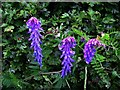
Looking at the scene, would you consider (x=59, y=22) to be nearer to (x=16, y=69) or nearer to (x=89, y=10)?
(x=89, y=10)

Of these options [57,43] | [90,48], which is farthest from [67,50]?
[57,43]

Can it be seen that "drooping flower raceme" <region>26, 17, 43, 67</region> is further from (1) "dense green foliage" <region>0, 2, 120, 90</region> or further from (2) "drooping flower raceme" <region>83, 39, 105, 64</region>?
(2) "drooping flower raceme" <region>83, 39, 105, 64</region>

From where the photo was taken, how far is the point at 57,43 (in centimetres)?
202

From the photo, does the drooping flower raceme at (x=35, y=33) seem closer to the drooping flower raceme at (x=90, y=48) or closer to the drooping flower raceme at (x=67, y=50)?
the drooping flower raceme at (x=67, y=50)

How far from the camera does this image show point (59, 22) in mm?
2203

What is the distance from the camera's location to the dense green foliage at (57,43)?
196cm

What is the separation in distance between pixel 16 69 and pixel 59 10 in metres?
0.56

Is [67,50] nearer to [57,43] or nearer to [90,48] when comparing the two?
[90,48]

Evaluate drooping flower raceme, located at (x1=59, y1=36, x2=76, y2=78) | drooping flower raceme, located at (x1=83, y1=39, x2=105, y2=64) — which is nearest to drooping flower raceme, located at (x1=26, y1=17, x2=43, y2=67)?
drooping flower raceme, located at (x1=59, y1=36, x2=76, y2=78)

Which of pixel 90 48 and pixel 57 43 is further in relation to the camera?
pixel 57 43

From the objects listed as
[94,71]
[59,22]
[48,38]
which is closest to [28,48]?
[48,38]

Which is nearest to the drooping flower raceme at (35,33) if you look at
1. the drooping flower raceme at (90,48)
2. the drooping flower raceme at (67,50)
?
the drooping flower raceme at (67,50)

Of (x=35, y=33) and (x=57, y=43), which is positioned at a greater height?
(x=35, y=33)

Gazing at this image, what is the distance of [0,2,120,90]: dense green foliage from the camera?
1.96 metres
